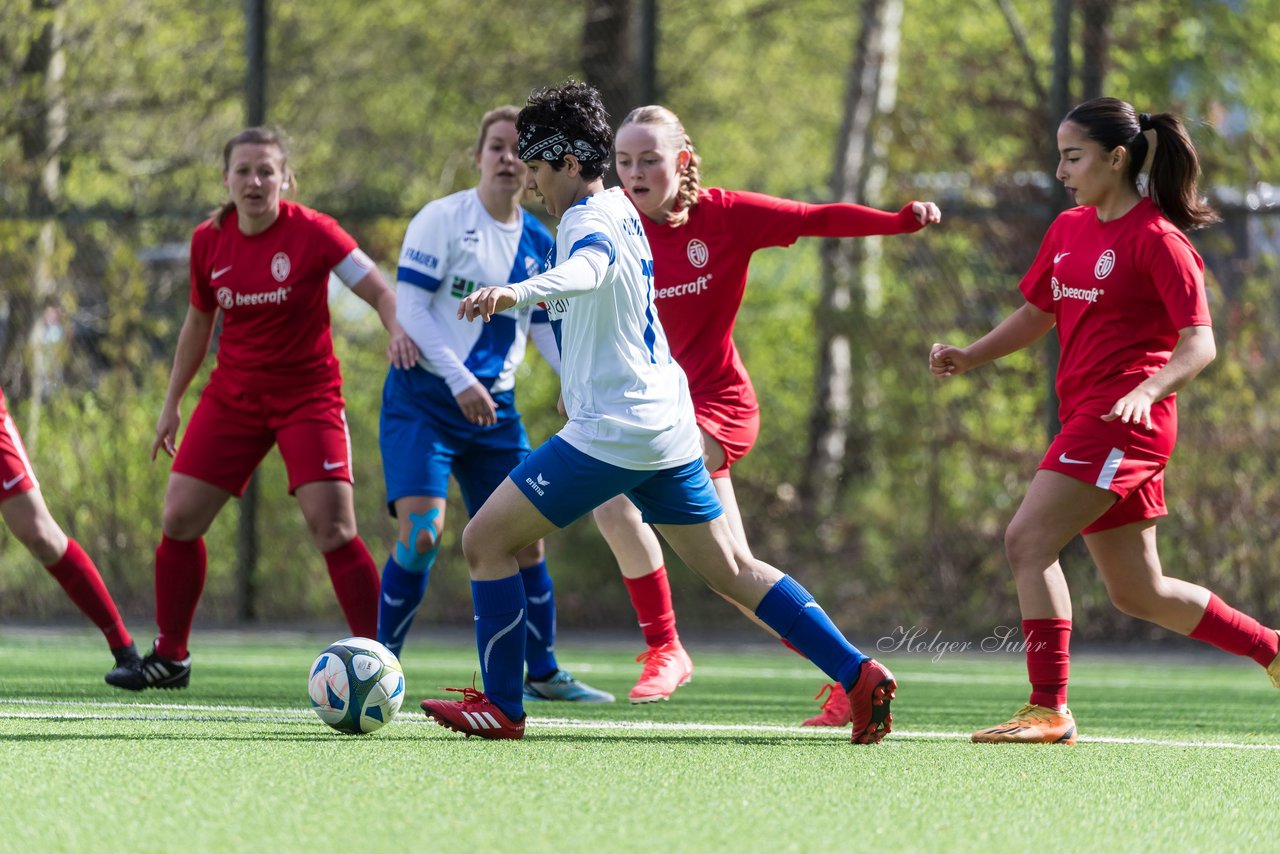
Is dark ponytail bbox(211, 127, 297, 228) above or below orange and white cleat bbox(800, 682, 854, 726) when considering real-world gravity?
above

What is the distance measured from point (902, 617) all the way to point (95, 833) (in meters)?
7.54

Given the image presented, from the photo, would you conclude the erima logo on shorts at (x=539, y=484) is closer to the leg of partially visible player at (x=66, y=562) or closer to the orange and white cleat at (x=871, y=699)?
the orange and white cleat at (x=871, y=699)

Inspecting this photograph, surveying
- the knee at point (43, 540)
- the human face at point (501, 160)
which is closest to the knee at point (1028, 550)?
the human face at point (501, 160)

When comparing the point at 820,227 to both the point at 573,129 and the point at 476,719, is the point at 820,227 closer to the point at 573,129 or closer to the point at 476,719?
the point at 573,129

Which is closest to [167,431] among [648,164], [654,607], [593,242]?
[654,607]

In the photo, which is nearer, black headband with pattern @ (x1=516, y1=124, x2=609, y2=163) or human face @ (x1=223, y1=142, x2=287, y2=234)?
black headband with pattern @ (x1=516, y1=124, x2=609, y2=163)

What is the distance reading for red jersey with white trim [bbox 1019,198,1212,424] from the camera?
16.6ft

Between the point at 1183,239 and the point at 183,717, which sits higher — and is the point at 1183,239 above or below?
above

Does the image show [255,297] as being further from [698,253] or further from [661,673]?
[661,673]

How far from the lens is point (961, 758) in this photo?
464cm

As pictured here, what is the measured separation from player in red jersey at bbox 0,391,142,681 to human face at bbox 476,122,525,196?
79.2 inches

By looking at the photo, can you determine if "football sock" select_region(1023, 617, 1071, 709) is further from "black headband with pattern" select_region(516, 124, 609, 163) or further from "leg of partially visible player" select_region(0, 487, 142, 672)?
"leg of partially visible player" select_region(0, 487, 142, 672)

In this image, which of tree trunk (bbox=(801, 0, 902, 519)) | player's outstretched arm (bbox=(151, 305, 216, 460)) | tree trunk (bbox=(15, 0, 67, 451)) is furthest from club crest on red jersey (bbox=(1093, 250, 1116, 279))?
tree trunk (bbox=(15, 0, 67, 451))

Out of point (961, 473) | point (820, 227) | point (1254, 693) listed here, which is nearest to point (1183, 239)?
point (820, 227)
